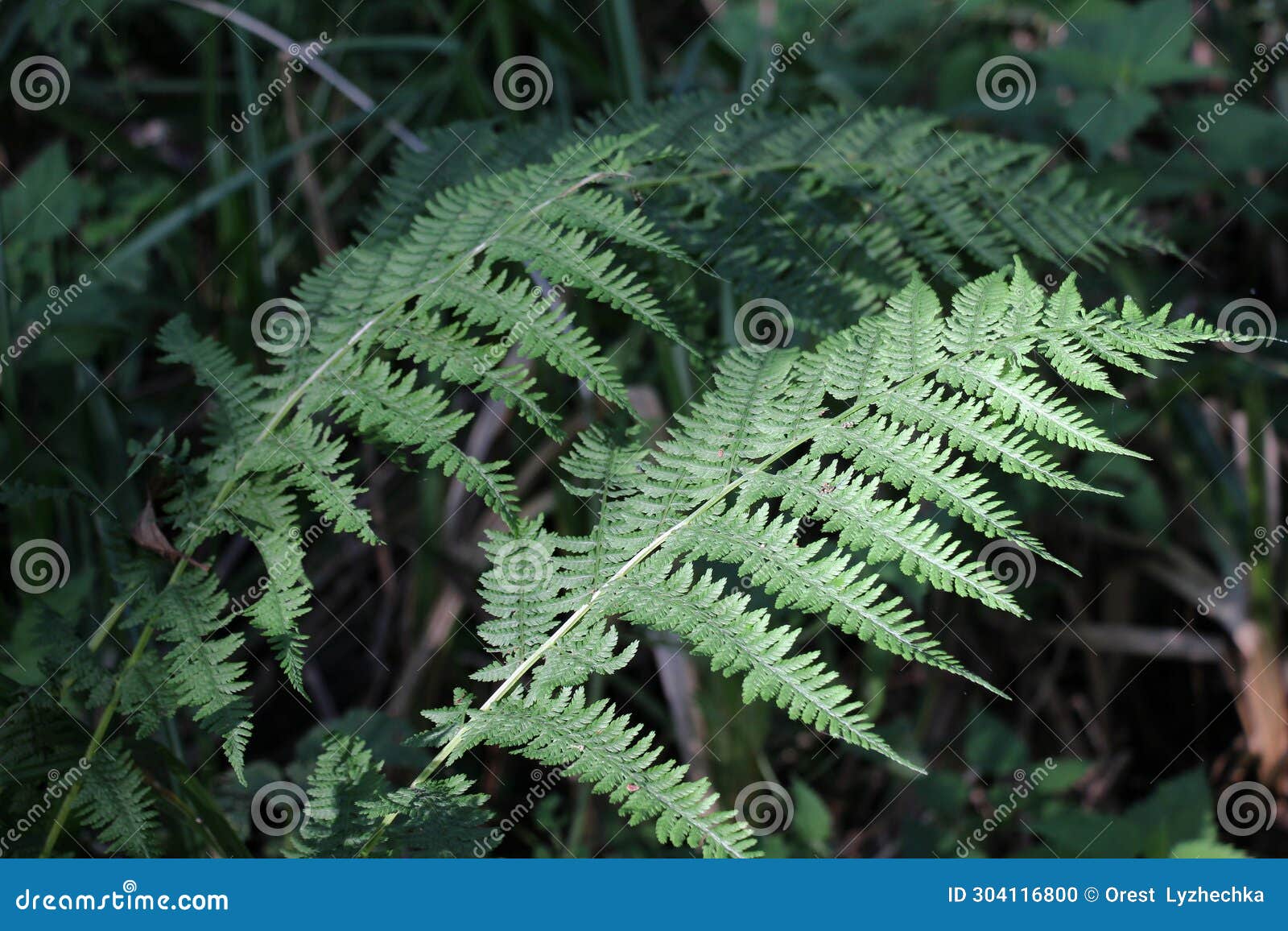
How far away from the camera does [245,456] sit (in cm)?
111

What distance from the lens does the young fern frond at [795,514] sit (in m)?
0.88

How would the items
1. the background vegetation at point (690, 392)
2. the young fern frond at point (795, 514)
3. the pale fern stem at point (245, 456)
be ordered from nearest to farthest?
the young fern frond at point (795, 514) → the pale fern stem at point (245, 456) → the background vegetation at point (690, 392)

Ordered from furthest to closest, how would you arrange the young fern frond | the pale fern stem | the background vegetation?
the background vegetation
the pale fern stem
the young fern frond

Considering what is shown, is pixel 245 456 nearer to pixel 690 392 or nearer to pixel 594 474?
pixel 594 474

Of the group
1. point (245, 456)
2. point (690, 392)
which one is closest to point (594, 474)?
point (245, 456)

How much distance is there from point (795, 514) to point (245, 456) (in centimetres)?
59

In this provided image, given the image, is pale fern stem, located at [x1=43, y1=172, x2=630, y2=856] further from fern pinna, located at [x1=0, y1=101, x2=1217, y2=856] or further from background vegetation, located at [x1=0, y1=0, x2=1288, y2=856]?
background vegetation, located at [x1=0, y1=0, x2=1288, y2=856]

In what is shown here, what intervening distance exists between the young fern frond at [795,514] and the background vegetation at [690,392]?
0.74 m

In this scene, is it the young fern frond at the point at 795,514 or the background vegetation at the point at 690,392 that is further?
the background vegetation at the point at 690,392

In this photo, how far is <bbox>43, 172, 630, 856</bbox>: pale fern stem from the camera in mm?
1062

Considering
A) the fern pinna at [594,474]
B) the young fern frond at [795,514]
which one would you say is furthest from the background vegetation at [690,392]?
the young fern frond at [795,514]

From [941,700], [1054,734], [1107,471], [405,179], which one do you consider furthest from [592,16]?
[1054,734]

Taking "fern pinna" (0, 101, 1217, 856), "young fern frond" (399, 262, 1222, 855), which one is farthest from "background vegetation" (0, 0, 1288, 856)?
"young fern frond" (399, 262, 1222, 855)

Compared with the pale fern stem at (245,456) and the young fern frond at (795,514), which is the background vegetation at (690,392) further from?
the young fern frond at (795,514)
